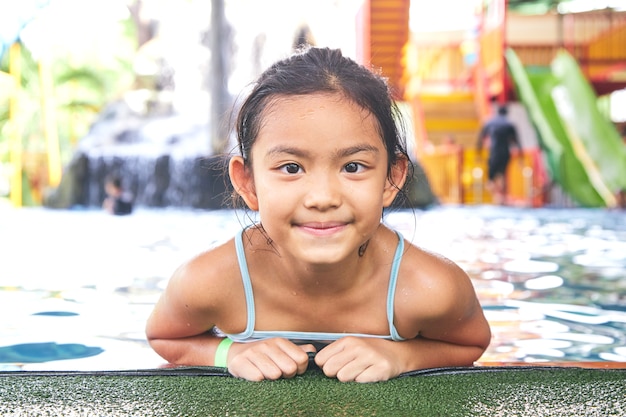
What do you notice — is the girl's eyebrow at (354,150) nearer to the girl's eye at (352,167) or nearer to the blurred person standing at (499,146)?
the girl's eye at (352,167)

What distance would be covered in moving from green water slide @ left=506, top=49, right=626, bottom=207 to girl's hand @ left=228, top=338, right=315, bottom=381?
1077cm

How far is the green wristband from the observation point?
2.13 m

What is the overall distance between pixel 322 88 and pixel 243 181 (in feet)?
1.16

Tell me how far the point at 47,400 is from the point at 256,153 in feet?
2.48

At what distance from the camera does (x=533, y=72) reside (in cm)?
1450

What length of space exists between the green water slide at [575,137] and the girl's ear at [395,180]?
34.3ft

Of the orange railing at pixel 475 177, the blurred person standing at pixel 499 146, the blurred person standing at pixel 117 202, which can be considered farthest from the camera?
the orange railing at pixel 475 177

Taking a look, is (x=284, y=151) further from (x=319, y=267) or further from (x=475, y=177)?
(x=475, y=177)

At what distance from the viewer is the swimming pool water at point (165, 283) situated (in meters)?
2.78

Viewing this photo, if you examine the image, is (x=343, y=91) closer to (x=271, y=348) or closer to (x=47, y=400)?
(x=271, y=348)

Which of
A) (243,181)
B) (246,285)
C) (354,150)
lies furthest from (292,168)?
(246,285)

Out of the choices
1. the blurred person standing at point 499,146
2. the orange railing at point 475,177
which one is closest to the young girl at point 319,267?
the blurred person standing at point 499,146

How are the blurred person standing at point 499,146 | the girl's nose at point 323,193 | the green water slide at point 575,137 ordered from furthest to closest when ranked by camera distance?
1. the blurred person standing at point 499,146
2. the green water slide at point 575,137
3. the girl's nose at point 323,193

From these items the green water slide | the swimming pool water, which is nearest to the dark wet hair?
the swimming pool water
